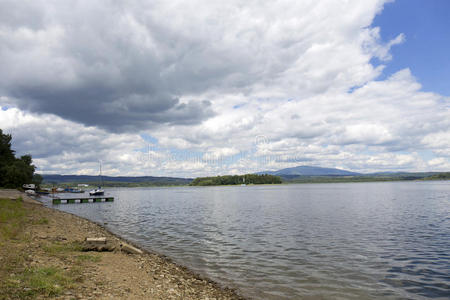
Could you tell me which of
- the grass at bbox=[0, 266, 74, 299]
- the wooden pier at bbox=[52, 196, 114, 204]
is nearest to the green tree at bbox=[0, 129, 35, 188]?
the wooden pier at bbox=[52, 196, 114, 204]

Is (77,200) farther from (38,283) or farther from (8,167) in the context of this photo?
(38,283)

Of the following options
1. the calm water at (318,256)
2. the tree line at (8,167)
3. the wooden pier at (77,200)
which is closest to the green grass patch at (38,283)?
the calm water at (318,256)

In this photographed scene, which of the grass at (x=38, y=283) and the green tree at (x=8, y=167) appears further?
the green tree at (x=8, y=167)

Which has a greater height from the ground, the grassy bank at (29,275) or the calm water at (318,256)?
the grassy bank at (29,275)

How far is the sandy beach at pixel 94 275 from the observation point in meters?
10.9

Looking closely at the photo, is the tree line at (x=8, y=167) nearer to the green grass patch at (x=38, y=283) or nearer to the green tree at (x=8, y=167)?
the green tree at (x=8, y=167)

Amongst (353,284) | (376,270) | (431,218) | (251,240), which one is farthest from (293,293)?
(431,218)

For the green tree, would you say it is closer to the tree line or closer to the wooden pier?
the tree line

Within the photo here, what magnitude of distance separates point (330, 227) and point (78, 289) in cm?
3237

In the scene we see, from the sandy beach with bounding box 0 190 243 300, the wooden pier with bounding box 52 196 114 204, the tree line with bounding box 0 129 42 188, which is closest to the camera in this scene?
the sandy beach with bounding box 0 190 243 300

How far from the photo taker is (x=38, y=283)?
36.0 ft

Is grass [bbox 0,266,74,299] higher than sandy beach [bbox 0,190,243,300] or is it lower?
higher

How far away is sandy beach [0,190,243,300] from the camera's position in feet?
35.7

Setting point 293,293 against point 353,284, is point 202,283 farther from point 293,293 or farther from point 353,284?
point 353,284
